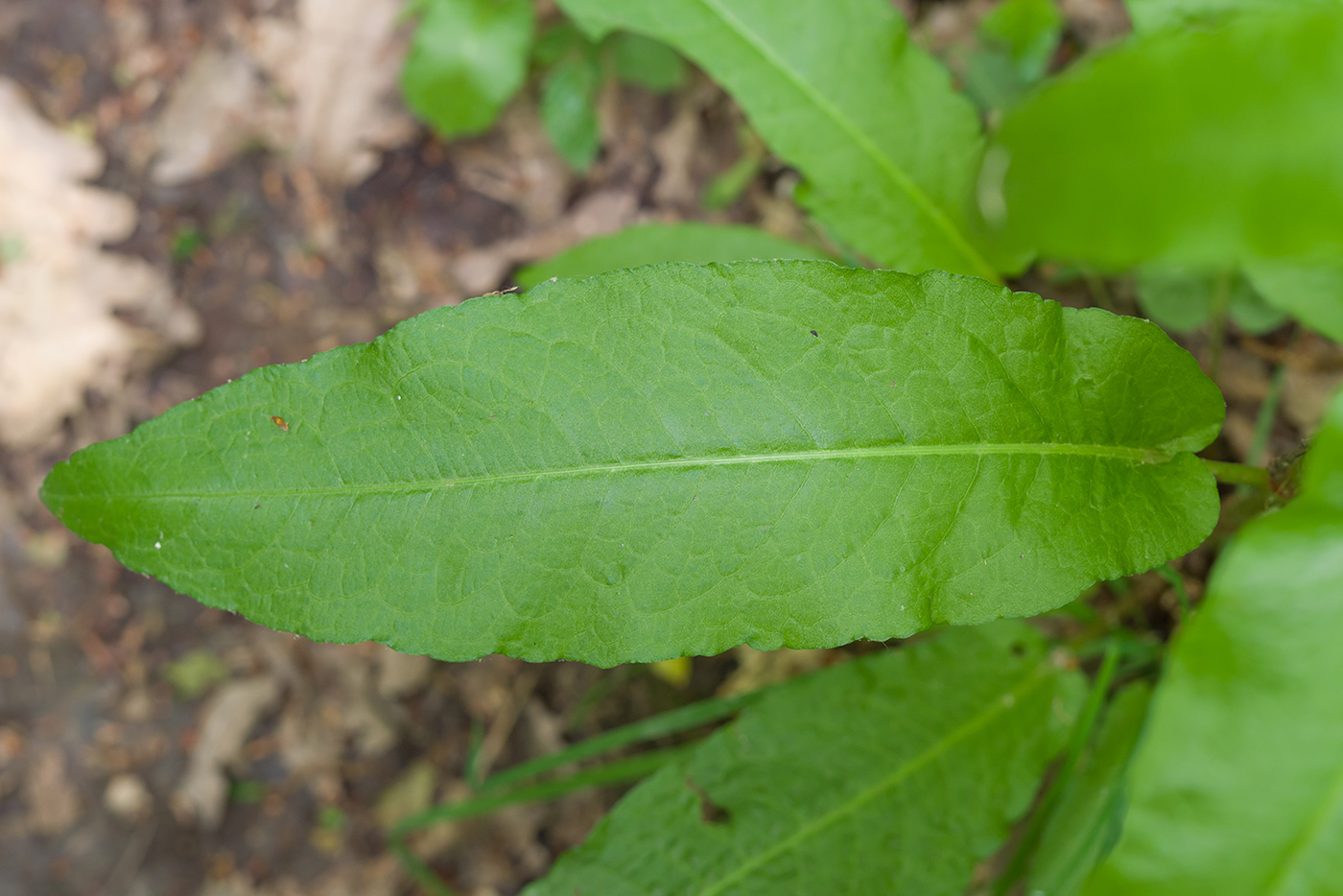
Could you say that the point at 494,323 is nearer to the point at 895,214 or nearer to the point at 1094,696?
the point at 895,214

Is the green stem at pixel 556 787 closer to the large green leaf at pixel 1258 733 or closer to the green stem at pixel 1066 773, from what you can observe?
the green stem at pixel 1066 773

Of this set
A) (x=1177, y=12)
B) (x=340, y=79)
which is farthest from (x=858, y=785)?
(x=340, y=79)

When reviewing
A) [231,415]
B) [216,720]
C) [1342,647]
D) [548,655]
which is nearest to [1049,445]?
[1342,647]

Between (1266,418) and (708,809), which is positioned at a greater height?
(1266,418)

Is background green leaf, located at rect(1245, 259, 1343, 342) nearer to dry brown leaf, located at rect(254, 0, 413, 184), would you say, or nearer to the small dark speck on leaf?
the small dark speck on leaf

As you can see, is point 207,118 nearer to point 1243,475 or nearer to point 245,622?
point 245,622

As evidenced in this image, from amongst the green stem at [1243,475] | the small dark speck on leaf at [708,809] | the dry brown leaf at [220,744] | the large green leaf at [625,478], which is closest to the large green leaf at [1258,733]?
the large green leaf at [625,478]
